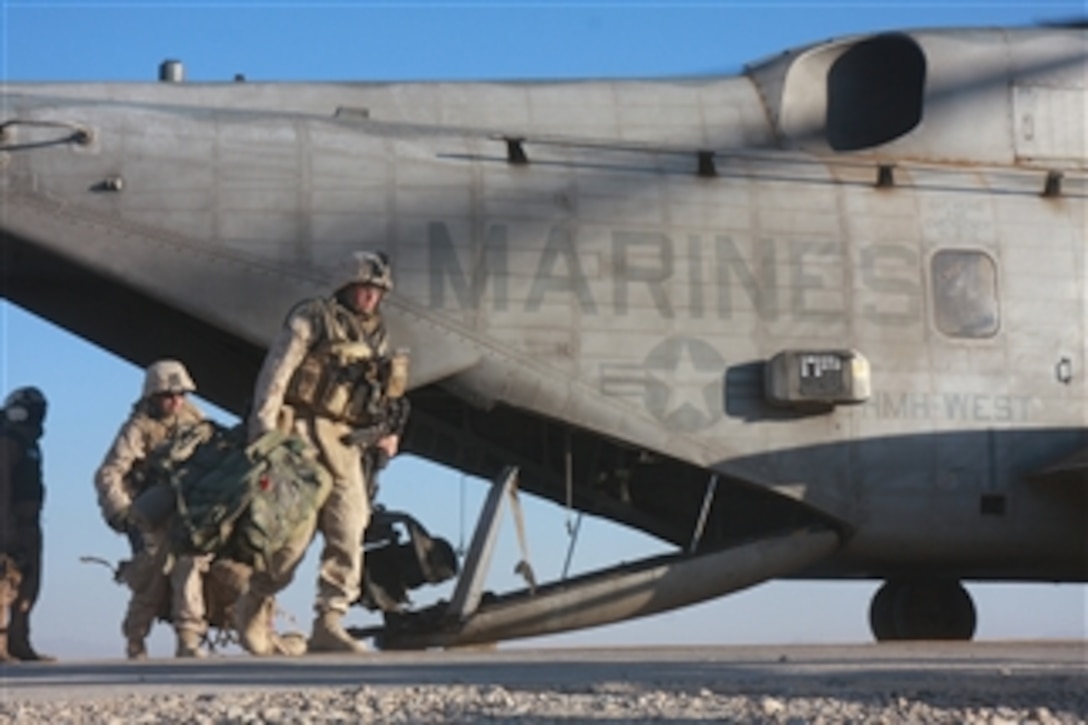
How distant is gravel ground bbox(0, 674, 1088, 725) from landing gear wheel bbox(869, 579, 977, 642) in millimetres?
6197

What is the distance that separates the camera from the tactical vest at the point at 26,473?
1060 centimetres

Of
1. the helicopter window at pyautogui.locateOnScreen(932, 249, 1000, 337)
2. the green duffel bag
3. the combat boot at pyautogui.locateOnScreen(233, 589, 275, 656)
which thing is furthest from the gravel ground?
the helicopter window at pyautogui.locateOnScreen(932, 249, 1000, 337)

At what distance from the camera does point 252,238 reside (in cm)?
1059

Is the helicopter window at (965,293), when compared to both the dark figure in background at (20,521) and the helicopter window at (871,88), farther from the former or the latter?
Answer: the dark figure in background at (20,521)

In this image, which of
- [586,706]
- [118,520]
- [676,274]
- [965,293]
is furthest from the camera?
[965,293]

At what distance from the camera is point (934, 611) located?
12289mm

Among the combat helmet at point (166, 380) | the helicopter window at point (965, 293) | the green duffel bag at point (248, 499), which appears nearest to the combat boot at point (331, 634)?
the green duffel bag at point (248, 499)

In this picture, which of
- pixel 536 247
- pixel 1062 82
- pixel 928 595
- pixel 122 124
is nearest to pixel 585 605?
pixel 536 247

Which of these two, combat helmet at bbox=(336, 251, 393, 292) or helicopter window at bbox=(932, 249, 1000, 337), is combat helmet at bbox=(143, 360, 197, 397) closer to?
combat helmet at bbox=(336, 251, 393, 292)

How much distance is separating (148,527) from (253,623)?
0.73 metres

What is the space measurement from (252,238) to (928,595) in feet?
17.2

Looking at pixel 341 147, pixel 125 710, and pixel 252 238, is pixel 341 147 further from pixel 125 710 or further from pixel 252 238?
pixel 125 710

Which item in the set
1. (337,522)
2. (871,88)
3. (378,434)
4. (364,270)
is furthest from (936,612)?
(364,270)

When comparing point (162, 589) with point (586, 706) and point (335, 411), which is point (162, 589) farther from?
point (586, 706)
